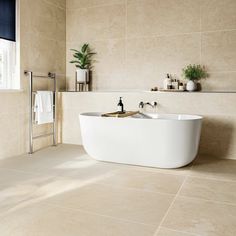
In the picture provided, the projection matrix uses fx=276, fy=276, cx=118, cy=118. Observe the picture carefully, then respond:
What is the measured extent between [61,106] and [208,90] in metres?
2.28

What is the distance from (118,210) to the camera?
1.96 meters

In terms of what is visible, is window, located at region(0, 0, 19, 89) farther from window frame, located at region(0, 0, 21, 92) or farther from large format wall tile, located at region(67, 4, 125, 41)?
large format wall tile, located at region(67, 4, 125, 41)

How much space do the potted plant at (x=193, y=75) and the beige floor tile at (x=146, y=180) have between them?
58.2 inches

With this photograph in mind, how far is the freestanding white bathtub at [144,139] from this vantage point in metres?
2.93

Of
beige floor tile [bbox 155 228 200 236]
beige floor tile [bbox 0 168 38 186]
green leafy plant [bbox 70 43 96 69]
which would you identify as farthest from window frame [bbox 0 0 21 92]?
beige floor tile [bbox 155 228 200 236]

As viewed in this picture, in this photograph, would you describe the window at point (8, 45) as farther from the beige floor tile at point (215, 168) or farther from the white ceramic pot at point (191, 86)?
the beige floor tile at point (215, 168)

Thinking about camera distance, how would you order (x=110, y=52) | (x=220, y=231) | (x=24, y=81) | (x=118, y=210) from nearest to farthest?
(x=220, y=231) < (x=118, y=210) < (x=24, y=81) < (x=110, y=52)

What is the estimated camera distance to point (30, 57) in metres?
3.84

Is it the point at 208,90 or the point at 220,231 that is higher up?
the point at 208,90

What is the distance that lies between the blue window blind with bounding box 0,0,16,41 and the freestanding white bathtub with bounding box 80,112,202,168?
1.45 meters

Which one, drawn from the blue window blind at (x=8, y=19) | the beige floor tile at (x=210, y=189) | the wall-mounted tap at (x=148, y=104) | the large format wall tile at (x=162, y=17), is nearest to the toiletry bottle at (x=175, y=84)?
the wall-mounted tap at (x=148, y=104)

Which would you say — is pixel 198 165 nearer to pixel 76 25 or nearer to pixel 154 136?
pixel 154 136

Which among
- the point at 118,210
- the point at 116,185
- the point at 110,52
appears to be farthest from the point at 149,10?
the point at 118,210

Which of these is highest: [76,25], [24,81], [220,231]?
[76,25]
